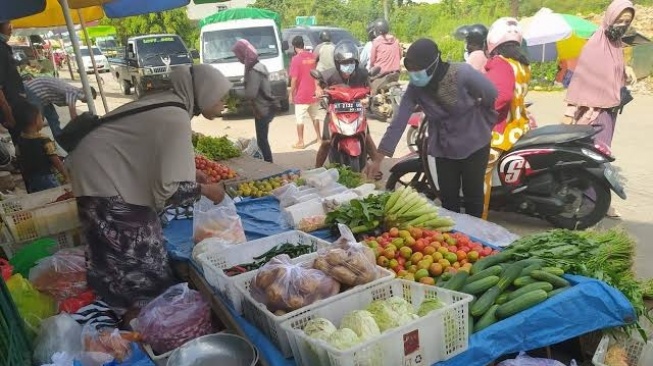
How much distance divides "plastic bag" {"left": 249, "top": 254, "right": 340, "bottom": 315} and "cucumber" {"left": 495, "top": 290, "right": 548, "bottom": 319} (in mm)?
806

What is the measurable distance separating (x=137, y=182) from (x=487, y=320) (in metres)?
1.96

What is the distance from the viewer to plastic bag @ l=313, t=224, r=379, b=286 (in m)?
2.32

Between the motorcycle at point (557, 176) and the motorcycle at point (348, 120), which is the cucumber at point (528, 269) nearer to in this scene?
the motorcycle at point (557, 176)

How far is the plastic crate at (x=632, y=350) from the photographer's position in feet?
7.53

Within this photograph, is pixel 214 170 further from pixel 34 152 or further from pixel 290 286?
pixel 290 286

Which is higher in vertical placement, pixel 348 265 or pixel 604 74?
pixel 604 74

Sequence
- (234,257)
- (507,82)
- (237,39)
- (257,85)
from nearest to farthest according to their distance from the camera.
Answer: (234,257) < (507,82) < (257,85) < (237,39)

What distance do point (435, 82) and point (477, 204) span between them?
1129 millimetres

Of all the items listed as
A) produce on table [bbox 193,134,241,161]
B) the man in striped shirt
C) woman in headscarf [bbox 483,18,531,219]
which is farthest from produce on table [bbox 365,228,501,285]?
the man in striped shirt

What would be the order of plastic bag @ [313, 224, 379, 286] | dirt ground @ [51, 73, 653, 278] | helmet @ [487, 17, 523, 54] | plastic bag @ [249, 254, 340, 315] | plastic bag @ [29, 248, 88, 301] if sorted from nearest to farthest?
1. plastic bag @ [249, 254, 340, 315]
2. plastic bag @ [313, 224, 379, 286]
3. plastic bag @ [29, 248, 88, 301]
4. helmet @ [487, 17, 523, 54]
5. dirt ground @ [51, 73, 653, 278]

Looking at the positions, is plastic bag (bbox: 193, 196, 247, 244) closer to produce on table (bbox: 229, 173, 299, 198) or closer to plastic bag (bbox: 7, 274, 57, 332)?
plastic bag (bbox: 7, 274, 57, 332)

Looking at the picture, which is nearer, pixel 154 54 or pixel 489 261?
pixel 489 261

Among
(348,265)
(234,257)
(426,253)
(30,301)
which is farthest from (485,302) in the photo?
(30,301)

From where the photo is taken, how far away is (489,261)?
2670 mm
